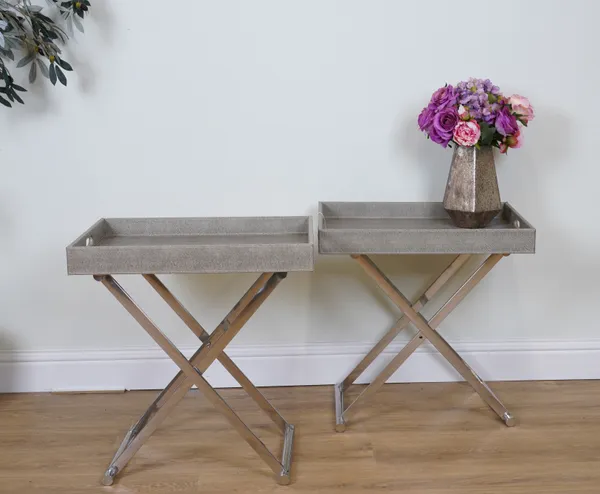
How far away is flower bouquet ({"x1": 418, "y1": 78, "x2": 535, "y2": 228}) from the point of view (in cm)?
239

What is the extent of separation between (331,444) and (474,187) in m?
1.03

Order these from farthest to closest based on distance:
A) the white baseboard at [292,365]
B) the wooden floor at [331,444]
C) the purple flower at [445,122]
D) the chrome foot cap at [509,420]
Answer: the white baseboard at [292,365] < the chrome foot cap at [509,420] < the purple flower at [445,122] < the wooden floor at [331,444]

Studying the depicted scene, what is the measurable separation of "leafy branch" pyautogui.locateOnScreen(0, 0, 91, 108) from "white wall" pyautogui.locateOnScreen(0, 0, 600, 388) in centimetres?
10

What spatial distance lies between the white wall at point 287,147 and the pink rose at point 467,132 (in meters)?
0.40

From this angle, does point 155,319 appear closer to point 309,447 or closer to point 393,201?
point 309,447

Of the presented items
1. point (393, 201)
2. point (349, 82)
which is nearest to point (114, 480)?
point (393, 201)

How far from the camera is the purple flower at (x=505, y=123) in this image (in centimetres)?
238

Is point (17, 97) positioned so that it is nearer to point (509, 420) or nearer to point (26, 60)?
point (26, 60)

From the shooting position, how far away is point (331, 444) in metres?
2.52

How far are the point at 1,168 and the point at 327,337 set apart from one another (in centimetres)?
144

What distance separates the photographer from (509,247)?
2.39m

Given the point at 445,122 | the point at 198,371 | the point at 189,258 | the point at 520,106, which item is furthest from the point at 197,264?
the point at 520,106

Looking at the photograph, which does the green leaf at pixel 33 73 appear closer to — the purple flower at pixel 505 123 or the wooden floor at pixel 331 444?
the wooden floor at pixel 331 444

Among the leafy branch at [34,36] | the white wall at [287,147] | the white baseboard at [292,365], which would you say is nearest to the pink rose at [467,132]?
the white wall at [287,147]
